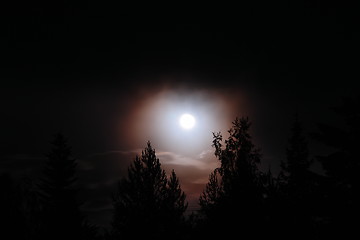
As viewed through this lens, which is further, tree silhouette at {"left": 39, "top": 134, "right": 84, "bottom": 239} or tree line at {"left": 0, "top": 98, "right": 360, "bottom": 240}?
tree silhouette at {"left": 39, "top": 134, "right": 84, "bottom": 239}

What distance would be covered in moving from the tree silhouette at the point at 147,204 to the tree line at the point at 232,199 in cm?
7

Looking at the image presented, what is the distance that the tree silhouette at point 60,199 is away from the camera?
27.0 m

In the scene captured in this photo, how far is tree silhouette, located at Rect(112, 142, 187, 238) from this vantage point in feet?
83.6

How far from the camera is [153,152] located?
29.0 meters

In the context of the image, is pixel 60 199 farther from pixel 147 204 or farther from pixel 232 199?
pixel 232 199

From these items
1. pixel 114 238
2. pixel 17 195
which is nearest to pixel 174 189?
pixel 114 238

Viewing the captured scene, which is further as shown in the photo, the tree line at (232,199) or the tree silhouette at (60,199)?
the tree silhouette at (60,199)

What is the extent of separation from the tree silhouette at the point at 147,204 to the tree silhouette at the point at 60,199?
10.2 ft

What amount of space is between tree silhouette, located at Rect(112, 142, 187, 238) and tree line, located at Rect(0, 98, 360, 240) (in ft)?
0.24

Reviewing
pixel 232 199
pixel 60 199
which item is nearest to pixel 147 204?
pixel 60 199

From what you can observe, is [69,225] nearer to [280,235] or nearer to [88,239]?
[88,239]

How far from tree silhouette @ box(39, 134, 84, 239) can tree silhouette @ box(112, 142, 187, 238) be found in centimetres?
310

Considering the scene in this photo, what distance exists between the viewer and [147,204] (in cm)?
2705

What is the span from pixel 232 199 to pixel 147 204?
16.5m
